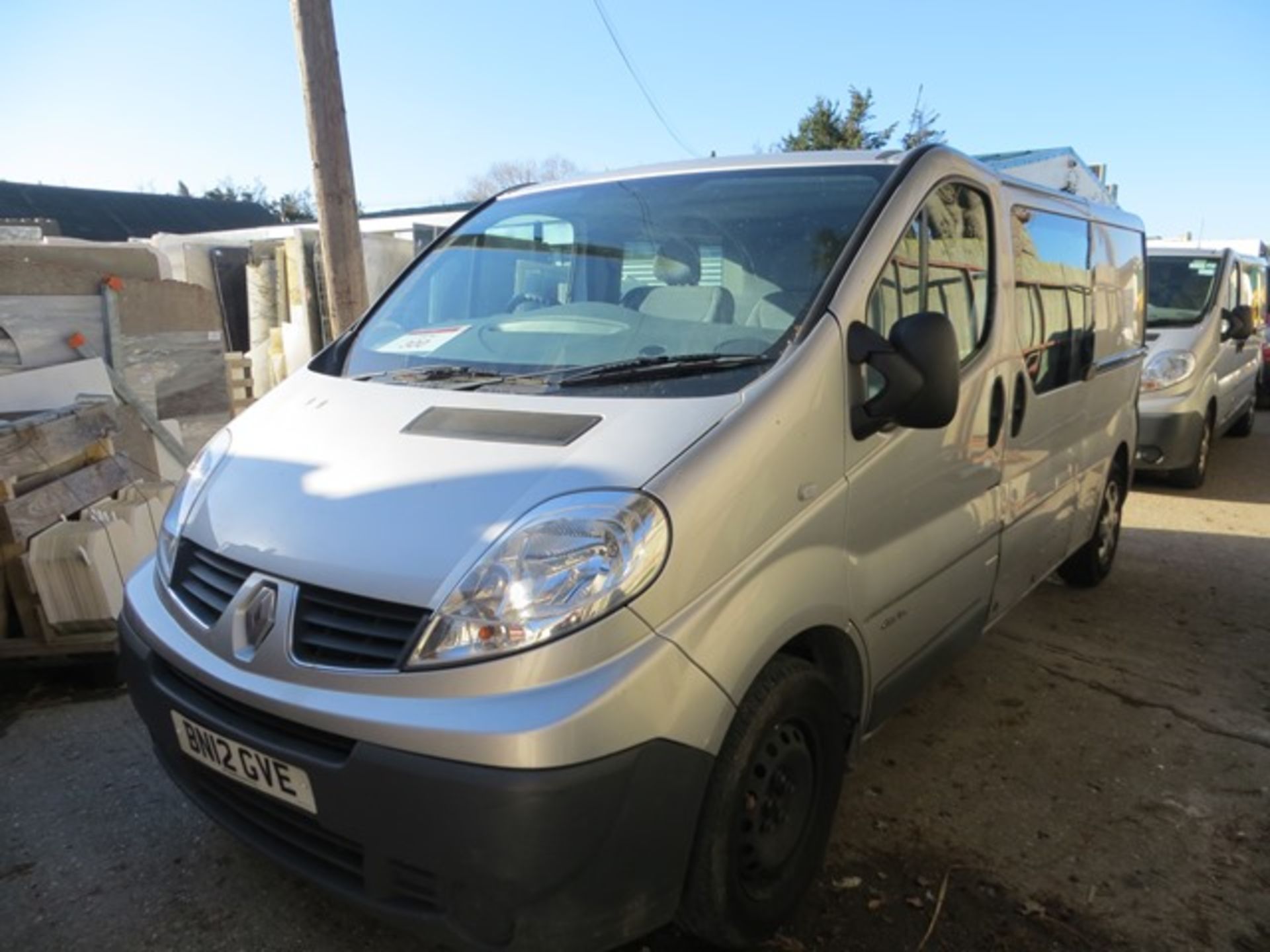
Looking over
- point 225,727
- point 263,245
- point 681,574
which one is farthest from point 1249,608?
point 263,245

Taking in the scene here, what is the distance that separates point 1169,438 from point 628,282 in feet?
19.2

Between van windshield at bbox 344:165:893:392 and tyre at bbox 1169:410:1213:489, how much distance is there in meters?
6.01

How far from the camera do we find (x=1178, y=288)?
753cm

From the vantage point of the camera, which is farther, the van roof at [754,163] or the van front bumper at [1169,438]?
the van front bumper at [1169,438]

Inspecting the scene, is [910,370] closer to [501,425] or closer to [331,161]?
[501,425]

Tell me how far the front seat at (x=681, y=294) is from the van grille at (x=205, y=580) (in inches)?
50.4

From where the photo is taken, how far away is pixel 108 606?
3.35m

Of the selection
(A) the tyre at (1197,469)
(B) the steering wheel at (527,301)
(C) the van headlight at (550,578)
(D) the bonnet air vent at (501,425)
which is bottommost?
(A) the tyre at (1197,469)

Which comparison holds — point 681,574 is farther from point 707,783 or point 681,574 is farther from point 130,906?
point 130,906

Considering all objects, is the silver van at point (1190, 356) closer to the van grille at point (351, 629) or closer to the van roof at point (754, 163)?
the van roof at point (754, 163)

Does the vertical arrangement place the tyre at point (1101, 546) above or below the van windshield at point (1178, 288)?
below

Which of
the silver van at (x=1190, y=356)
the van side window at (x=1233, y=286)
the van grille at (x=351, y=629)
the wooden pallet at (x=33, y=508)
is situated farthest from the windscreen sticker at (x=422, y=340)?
the van side window at (x=1233, y=286)

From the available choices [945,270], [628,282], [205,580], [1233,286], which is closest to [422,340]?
[628,282]

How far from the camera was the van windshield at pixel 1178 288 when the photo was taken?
724 cm
